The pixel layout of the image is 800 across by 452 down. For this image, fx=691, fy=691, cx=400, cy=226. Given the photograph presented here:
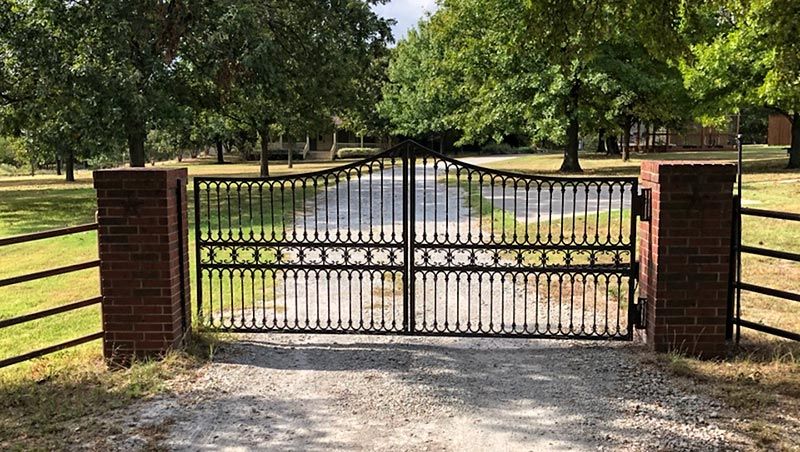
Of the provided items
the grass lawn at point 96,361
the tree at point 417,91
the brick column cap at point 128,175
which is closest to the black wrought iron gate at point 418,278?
the brick column cap at point 128,175

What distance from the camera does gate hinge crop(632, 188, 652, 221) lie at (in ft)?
17.8

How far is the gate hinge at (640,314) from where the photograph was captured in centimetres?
557

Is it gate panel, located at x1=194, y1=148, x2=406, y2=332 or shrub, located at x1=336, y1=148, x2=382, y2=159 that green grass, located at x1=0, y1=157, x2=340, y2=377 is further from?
shrub, located at x1=336, y1=148, x2=382, y2=159

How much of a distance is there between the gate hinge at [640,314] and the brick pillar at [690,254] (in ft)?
0.72

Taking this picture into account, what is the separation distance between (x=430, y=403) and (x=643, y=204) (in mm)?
2382

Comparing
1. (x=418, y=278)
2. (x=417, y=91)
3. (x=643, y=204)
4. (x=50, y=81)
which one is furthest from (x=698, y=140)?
(x=643, y=204)

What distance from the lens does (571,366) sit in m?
5.24

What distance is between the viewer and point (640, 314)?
5586 mm

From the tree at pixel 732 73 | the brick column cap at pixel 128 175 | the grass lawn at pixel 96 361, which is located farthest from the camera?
the tree at pixel 732 73

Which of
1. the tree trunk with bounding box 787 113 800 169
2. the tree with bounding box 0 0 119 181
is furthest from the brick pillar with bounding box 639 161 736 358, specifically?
the tree trunk with bounding box 787 113 800 169

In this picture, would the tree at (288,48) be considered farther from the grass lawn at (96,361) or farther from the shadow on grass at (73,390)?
the shadow on grass at (73,390)

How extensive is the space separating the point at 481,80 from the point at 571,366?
24654 mm

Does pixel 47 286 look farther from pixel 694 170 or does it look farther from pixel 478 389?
pixel 694 170

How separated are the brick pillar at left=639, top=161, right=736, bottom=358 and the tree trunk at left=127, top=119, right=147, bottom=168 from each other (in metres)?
14.4
